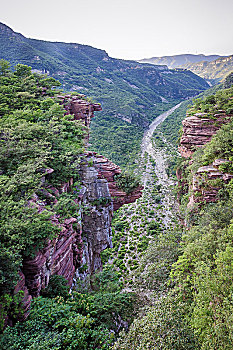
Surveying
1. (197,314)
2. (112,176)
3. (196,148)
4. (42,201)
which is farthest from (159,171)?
(42,201)

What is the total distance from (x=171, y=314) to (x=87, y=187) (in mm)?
10101

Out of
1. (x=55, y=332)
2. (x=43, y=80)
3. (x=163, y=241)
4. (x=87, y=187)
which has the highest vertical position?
(x=43, y=80)

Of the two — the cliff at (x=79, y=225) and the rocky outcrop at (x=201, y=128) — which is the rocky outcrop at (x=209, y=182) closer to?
the cliff at (x=79, y=225)

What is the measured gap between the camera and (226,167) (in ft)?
→ 45.7

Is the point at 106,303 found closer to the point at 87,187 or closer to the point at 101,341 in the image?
the point at 101,341

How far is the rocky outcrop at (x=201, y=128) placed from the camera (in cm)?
2034

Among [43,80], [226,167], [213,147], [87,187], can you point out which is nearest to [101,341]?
[87,187]

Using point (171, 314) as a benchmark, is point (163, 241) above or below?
below

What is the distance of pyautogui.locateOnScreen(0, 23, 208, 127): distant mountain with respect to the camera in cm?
6519

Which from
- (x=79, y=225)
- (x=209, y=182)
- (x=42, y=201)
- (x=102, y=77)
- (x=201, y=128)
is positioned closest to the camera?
(x=42, y=201)

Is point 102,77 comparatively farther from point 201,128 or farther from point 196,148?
point 196,148

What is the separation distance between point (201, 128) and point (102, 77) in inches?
3299

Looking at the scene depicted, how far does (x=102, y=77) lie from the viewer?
297ft

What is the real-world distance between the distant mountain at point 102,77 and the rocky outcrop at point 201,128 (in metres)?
48.3
